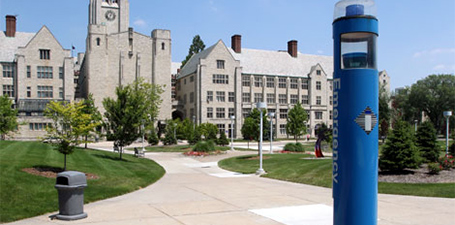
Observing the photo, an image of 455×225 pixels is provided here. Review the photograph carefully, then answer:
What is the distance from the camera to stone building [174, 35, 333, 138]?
7019 centimetres

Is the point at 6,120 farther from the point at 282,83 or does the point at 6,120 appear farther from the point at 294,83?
the point at 294,83

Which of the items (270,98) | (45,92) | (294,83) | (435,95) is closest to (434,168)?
(45,92)

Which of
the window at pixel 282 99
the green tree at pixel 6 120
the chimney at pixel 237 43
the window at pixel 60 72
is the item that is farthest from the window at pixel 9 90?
the window at pixel 282 99

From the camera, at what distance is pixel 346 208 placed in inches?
229

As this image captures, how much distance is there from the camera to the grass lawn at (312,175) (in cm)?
1336

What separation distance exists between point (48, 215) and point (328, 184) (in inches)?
407

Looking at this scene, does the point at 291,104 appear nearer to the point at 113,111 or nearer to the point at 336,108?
the point at 113,111

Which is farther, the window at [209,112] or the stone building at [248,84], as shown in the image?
the stone building at [248,84]

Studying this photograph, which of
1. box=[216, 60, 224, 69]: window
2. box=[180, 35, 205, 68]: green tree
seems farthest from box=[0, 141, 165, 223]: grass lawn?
box=[180, 35, 205, 68]: green tree

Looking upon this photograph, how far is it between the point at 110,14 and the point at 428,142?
245 feet

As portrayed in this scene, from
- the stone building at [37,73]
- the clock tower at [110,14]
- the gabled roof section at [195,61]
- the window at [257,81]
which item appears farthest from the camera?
the clock tower at [110,14]

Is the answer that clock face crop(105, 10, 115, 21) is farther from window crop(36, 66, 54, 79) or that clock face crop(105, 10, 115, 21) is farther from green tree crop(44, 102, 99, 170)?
green tree crop(44, 102, 99, 170)

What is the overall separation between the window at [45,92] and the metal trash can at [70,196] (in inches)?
2278

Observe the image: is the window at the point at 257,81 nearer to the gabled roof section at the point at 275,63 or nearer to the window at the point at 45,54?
the gabled roof section at the point at 275,63
